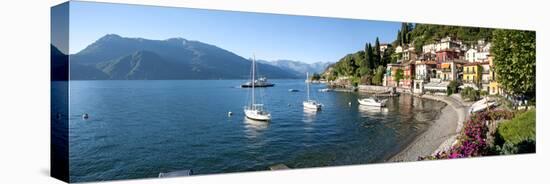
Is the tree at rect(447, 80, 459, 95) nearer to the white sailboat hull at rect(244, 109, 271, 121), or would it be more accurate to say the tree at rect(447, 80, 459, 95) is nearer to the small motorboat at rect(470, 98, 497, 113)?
the small motorboat at rect(470, 98, 497, 113)

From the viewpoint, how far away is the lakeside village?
10000mm

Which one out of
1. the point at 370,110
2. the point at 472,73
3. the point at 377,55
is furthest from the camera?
the point at 472,73

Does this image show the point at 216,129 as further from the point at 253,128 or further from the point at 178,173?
the point at 178,173

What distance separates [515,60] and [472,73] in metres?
0.89

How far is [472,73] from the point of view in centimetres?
1032

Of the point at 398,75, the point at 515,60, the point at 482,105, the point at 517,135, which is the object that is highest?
the point at 515,60

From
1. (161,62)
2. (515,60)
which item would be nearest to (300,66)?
(161,62)

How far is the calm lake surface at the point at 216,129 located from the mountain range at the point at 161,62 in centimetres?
14

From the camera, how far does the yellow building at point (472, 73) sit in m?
10.3

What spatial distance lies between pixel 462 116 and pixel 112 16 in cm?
654

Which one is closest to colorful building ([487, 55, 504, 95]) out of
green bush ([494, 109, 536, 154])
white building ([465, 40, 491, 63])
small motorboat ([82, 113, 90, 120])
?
white building ([465, 40, 491, 63])

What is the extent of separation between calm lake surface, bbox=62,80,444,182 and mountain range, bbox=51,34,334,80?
0.14m
